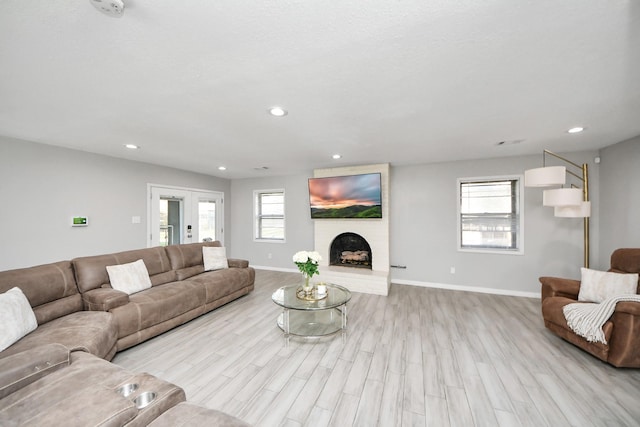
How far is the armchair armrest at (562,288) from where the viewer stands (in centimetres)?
268

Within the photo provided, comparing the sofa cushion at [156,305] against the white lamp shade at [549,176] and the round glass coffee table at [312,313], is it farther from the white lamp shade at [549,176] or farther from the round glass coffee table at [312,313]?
the white lamp shade at [549,176]

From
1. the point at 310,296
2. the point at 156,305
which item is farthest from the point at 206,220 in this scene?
the point at 310,296

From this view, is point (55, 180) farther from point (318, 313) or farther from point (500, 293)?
point (500, 293)

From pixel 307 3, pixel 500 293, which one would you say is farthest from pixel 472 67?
pixel 500 293

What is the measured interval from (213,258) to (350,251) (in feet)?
9.07

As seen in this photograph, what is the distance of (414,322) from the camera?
3057 millimetres

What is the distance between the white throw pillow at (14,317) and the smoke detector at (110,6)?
227cm

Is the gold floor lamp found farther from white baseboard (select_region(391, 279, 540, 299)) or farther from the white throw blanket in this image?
white baseboard (select_region(391, 279, 540, 299))

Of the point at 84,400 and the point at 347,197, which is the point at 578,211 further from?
the point at 84,400

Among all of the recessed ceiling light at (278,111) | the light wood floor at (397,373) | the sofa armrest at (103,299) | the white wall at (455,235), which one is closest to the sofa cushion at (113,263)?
the sofa armrest at (103,299)

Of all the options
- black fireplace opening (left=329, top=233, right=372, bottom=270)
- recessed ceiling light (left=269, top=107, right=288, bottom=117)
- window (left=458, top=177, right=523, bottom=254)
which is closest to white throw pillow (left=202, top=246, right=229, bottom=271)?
black fireplace opening (left=329, top=233, right=372, bottom=270)

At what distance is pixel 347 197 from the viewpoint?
4621 mm

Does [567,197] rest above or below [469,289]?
above

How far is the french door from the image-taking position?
15.3ft
